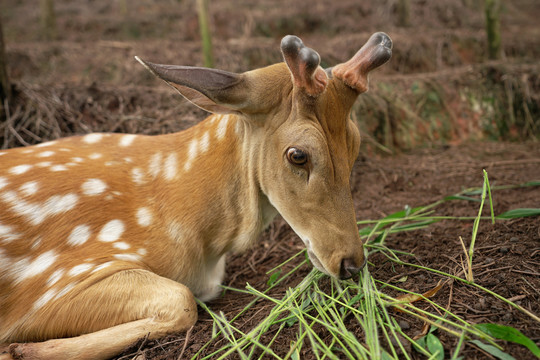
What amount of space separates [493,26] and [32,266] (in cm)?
689

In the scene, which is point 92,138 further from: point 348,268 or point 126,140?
point 348,268

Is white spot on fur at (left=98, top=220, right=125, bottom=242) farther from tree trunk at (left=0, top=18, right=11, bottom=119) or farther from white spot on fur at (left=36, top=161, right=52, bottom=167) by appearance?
tree trunk at (left=0, top=18, right=11, bottom=119)

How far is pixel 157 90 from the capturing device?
541cm

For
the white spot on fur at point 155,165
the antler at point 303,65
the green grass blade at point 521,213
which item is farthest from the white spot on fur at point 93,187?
the green grass blade at point 521,213

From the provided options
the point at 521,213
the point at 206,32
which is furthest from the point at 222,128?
the point at 206,32

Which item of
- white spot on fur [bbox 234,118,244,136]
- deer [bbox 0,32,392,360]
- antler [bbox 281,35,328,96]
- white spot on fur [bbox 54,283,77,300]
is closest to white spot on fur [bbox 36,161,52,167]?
deer [bbox 0,32,392,360]

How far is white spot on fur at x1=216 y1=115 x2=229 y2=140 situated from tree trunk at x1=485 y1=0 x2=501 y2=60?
5.71 meters

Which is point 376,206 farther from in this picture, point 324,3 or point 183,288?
point 324,3

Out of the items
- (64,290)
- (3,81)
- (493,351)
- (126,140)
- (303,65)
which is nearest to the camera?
(493,351)

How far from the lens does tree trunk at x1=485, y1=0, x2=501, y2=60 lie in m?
6.76

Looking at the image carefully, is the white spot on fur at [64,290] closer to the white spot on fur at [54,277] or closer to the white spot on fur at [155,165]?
the white spot on fur at [54,277]

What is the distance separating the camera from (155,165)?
2.87m

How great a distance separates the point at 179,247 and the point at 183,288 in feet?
0.95

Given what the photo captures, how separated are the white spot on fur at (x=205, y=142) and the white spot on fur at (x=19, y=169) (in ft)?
3.33
